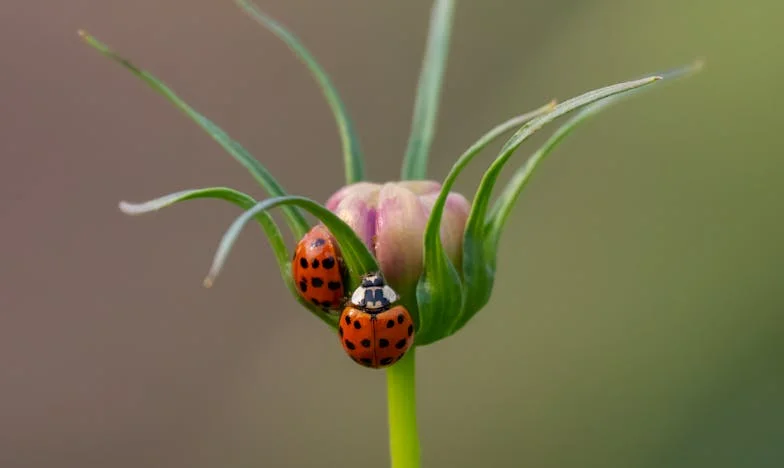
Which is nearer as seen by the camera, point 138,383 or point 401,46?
point 138,383

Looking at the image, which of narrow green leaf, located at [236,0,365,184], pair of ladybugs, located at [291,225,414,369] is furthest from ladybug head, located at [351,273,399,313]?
narrow green leaf, located at [236,0,365,184]

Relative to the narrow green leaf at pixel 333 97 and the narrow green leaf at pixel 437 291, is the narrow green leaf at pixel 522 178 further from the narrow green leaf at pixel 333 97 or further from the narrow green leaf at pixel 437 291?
the narrow green leaf at pixel 333 97

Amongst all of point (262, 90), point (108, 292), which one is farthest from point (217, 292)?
point (262, 90)

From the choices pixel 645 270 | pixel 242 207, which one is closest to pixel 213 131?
pixel 242 207

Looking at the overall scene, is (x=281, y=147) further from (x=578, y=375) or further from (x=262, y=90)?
(x=578, y=375)

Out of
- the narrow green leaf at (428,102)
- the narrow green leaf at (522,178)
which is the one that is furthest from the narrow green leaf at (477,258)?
the narrow green leaf at (428,102)
